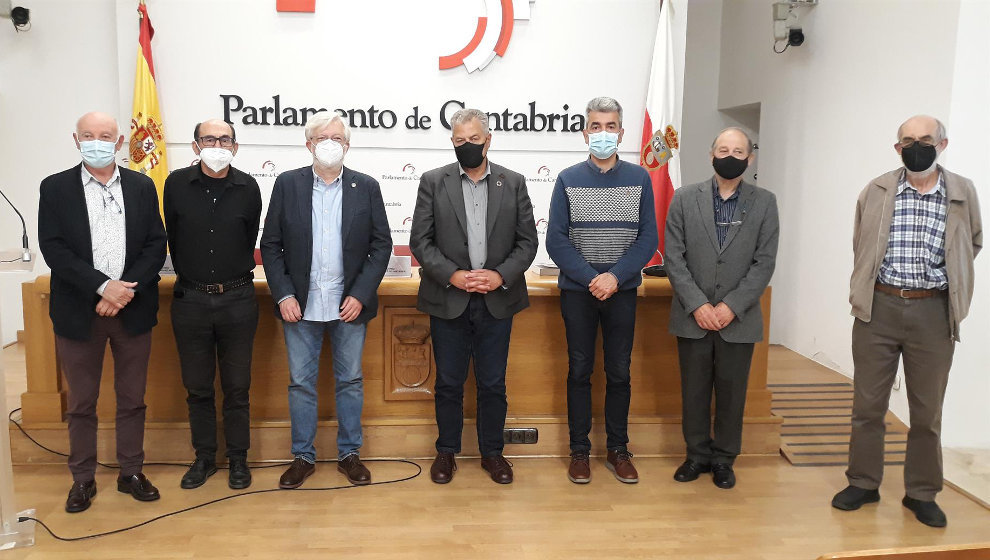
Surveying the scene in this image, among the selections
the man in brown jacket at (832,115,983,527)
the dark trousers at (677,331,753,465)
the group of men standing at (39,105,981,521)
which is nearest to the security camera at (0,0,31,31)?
the group of men standing at (39,105,981,521)

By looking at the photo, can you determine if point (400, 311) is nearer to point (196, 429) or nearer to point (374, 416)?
point (374, 416)

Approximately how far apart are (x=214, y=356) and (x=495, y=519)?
4.66ft

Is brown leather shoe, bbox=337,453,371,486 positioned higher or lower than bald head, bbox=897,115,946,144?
lower

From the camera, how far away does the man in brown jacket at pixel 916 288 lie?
307cm

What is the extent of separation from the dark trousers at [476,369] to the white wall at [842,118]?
104 inches

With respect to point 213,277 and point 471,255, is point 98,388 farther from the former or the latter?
point 471,255

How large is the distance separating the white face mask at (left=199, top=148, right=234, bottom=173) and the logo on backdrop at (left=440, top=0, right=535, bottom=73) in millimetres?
2712

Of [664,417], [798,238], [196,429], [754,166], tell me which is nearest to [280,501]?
[196,429]

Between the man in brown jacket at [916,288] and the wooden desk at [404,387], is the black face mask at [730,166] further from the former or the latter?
the wooden desk at [404,387]

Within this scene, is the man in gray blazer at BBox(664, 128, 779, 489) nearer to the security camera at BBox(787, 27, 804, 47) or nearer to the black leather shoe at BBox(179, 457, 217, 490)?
the black leather shoe at BBox(179, 457, 217, 490)

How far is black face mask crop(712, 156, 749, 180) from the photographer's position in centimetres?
335

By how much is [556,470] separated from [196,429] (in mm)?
1679

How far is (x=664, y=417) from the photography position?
396 cm

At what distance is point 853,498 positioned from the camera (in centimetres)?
336
